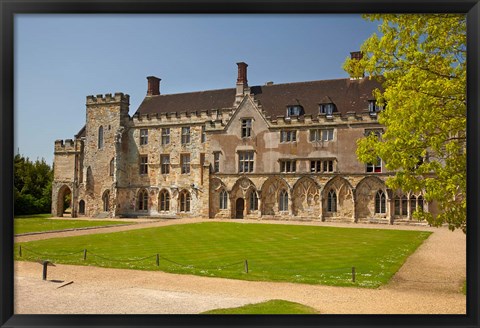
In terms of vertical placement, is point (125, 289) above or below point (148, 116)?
below

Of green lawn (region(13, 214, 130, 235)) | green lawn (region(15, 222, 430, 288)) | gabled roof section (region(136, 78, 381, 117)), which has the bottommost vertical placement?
green lawn (region(13, 214, 130, 235))

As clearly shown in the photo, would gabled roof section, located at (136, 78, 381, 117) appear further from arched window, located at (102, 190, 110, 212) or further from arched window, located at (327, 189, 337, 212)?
arched window, located at (102, 190, 110, 212)

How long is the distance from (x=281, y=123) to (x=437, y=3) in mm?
25719

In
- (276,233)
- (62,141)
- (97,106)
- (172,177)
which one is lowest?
(276,233)

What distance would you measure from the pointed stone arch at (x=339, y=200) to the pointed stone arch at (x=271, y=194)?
3421 mm

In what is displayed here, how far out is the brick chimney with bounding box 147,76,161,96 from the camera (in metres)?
45.0

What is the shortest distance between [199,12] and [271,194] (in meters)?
26.5

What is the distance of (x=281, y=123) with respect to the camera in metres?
35.1

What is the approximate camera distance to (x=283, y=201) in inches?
Result: 1369

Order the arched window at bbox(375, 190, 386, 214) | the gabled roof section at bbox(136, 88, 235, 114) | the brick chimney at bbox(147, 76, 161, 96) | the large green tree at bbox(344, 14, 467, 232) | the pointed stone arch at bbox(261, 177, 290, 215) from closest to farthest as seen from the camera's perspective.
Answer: the large green tree at bbox(344, 14, 467, 232) < the arched window at bbox(375, 190, 386, 214) < the pointed stone arch at bbox(261, 177, 290, 215) < the gabled roof section at bbox(136, 88, 235, 114) < the brick chimney at bbox(147, 76, 161, 96)

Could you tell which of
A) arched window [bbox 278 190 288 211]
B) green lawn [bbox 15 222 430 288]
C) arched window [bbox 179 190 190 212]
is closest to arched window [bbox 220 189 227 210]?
arched window [bbox 179 190 190 212]

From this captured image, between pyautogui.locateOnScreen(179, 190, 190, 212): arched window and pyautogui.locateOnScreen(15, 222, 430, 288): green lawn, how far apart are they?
15.1 metres

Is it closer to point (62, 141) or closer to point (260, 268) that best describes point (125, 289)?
point (260, 268)

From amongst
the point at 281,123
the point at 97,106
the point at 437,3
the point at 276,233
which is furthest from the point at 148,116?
the point at 437,3
